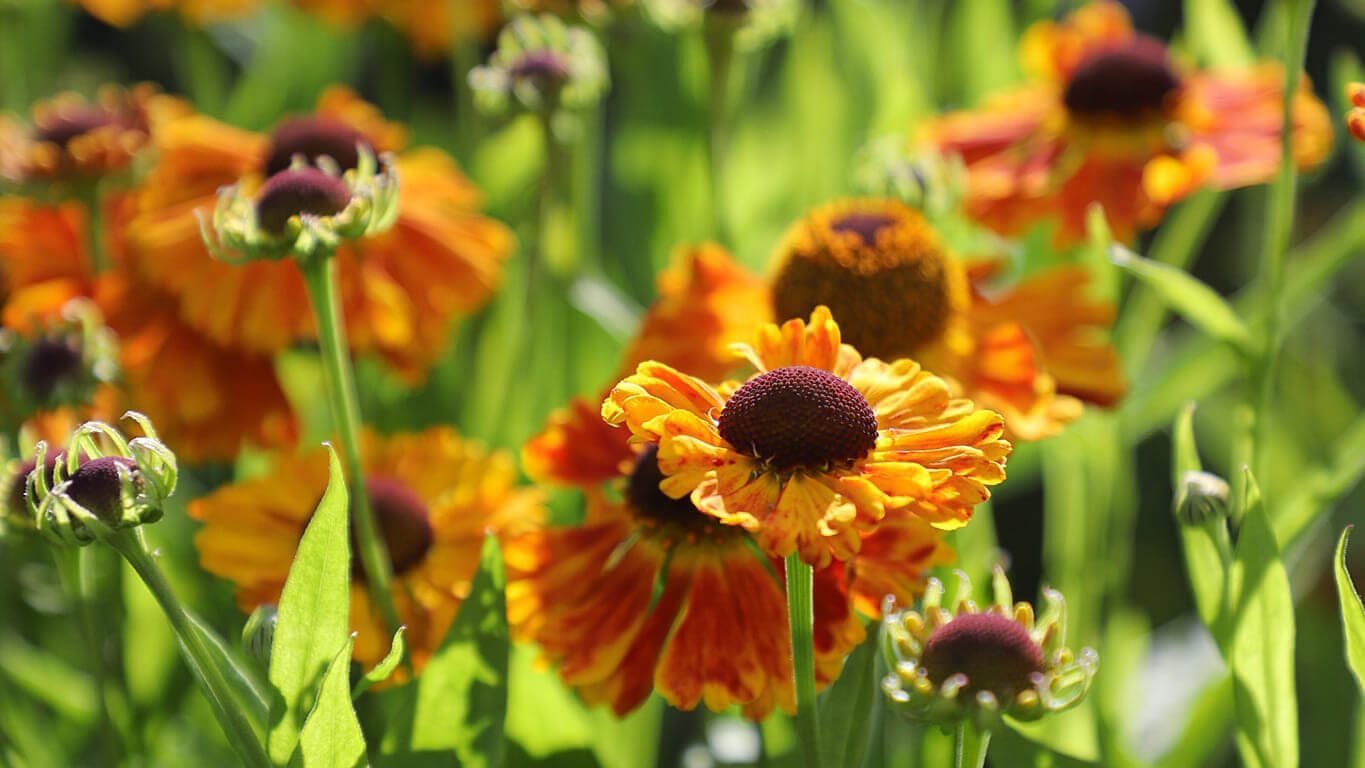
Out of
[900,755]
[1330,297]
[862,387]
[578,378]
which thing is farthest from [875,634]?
[1330,297]

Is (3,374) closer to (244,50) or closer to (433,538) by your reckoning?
(433,538)

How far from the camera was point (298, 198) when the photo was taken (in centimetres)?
71

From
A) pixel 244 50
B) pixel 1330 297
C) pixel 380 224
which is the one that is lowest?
pixel 1330 297

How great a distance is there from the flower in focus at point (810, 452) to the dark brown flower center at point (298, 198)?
199 millimetres

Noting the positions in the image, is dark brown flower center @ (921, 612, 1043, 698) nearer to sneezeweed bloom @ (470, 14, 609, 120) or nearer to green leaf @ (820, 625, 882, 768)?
green leaf @ (820, 625, 882, 768)

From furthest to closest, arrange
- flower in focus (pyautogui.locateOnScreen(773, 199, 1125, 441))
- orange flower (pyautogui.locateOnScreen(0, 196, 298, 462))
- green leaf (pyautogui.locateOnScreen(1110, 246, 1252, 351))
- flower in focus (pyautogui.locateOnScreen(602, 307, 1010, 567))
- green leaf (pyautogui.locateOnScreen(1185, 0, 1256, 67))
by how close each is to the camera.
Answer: green leaf (pyautogui.locateOnScreen(1185, 0, 1256, 67)) < orange flower (pyautogui.locateOnScreen(0, 196, 298, 462)) < flower in focus (pyautogui.locateOnScreen(773, 199, 1125, 441)) < green leaf (pyautogui.locateOnScreen(1110, 246, 1252, 351)) < flower in focus (pyautogui.locateOnScreen(602, 307, 1010, 567))

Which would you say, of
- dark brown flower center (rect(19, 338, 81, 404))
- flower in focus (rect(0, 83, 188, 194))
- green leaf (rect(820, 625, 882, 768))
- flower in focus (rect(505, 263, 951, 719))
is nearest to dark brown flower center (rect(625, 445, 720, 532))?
flower in focus (rect(505, 263, 951, 719))

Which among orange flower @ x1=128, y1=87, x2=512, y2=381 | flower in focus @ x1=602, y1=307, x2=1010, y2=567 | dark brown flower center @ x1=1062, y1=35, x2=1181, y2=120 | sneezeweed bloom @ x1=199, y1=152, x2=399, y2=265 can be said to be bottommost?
orange flower @ x1=128, y1=87, x2=512, y2=381

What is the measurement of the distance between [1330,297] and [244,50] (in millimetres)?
1525

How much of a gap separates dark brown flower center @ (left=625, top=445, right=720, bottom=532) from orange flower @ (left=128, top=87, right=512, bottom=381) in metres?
0.26

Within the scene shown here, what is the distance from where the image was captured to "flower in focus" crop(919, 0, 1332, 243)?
3.29 ft

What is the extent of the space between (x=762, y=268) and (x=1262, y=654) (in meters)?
0.63

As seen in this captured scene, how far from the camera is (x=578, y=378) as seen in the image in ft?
3.69

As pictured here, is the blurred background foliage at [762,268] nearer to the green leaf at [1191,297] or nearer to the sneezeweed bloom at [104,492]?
the green leaf at [1191,297]
